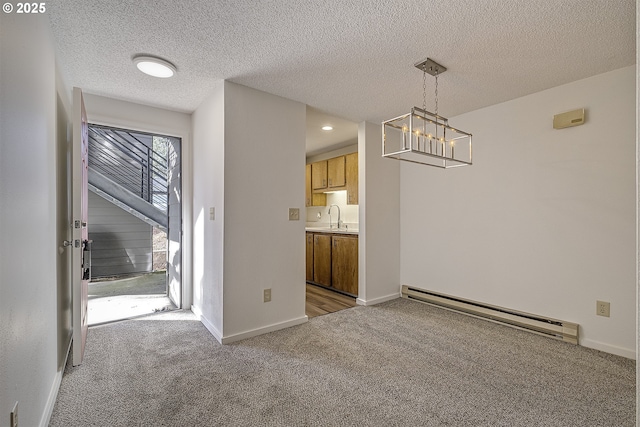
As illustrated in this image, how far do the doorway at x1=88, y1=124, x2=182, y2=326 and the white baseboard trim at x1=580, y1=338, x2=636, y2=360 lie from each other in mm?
4520

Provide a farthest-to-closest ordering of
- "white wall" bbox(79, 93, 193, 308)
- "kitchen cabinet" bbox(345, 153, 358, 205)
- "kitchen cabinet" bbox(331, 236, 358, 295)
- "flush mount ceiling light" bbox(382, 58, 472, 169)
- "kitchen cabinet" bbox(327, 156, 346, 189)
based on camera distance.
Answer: "kitchen cabinet" bbox(327, 156, 346, 189) → "kitchen cabinet" bbox(345, 153, 358, 205) → "kitchen cabinet" bbox(331, 236, 358, 295) → "white wall" bbox(79, 93, 193, 308) → "flush mount ceiling light" bbox(382, 58, 472, 169)

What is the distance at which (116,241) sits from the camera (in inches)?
224

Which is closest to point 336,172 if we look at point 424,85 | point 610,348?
point 424,85

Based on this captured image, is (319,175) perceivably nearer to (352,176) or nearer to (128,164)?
(352,176)

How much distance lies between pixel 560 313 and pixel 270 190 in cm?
304

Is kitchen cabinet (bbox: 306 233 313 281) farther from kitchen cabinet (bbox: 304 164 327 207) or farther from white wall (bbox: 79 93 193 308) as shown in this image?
white wall (bbox: 79 93 193 308)

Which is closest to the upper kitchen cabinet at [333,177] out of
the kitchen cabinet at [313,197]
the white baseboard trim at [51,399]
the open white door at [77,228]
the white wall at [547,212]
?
the kitchen cabinet at [313,197]

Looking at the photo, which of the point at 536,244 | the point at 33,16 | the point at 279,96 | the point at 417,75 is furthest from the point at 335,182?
the point at 33,16

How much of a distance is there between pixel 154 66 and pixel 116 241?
4.64 m

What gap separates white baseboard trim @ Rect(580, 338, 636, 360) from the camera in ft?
7.68

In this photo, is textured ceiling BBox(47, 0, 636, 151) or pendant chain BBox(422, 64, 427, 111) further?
pendant chain BBox(422, 64, 427, 111)

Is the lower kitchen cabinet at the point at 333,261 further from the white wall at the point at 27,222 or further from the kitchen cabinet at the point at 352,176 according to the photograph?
the white wall at the point at 27,222

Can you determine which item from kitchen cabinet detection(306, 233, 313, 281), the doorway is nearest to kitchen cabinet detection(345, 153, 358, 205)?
kitchen cabinet detection(306, 233, 313, 281)

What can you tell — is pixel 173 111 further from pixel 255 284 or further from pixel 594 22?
pixel 594 22
